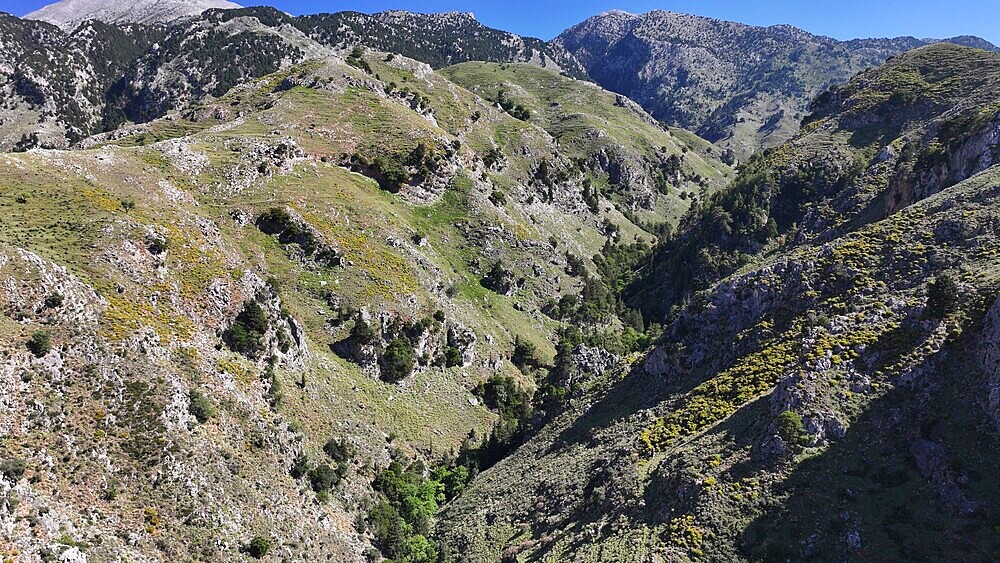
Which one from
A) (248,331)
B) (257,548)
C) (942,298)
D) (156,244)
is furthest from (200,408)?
(942,298)

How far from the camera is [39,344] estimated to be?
129 ft

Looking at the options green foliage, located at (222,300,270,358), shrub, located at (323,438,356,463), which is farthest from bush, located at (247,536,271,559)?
green foliage, located at (222,300,270,358)

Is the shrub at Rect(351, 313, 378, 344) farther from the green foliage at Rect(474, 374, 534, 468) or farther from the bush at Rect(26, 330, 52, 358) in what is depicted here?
the bush at Rect(26, 330, 52, 358)

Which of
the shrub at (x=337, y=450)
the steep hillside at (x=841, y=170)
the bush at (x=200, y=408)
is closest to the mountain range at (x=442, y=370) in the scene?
the bush at (x=200, y=408)

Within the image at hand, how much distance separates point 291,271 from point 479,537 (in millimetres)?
44868

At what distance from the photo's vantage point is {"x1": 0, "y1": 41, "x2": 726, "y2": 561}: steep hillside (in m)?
37.8

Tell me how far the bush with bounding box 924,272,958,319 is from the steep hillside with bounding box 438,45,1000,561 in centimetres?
9

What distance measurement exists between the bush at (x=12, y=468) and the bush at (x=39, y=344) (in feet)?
32.0

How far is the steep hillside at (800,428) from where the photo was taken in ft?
91.5

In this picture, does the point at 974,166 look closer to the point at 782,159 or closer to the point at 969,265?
the point at 969,265

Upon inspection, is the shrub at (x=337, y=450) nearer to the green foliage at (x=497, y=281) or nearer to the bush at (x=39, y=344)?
the bush at (x=39, y=344)

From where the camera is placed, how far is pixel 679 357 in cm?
5106

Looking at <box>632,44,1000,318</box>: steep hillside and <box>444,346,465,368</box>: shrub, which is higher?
<box>632,44,1000,318</box>: steep hillside

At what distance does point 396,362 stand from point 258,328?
18.8 metres
